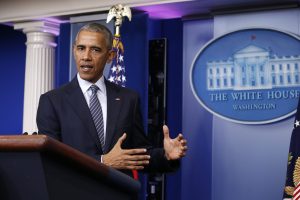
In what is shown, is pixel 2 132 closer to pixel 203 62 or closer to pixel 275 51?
pixel 203 62

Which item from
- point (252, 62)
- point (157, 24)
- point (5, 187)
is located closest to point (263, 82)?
point (252, 62)

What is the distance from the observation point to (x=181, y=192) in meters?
4.96

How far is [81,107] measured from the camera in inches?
83.4

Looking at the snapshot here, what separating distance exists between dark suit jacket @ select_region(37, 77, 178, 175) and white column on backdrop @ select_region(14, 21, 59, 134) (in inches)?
127

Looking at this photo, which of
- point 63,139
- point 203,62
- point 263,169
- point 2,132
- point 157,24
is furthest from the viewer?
point 2,132

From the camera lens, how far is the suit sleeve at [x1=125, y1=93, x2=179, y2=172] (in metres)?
2.10

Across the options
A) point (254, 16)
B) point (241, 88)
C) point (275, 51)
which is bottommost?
point (241, 88)

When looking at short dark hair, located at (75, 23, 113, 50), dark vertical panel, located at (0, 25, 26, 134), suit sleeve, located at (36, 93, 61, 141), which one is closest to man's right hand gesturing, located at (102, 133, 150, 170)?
suit sleeve, located at (36, 93, 61, 141)

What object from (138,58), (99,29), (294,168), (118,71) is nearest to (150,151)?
(99,29)

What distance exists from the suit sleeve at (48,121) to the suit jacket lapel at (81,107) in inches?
3.1

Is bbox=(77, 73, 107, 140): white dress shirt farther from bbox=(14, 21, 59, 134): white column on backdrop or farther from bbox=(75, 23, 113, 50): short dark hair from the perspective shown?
bbox=(14, 21, 59, 134): white column on backdrop

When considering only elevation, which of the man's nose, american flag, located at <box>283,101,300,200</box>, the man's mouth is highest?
the man's nose

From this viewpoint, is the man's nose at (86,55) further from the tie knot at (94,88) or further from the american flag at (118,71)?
the american flag at (118,71)

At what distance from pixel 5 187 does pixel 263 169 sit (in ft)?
12.4
